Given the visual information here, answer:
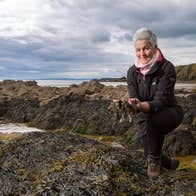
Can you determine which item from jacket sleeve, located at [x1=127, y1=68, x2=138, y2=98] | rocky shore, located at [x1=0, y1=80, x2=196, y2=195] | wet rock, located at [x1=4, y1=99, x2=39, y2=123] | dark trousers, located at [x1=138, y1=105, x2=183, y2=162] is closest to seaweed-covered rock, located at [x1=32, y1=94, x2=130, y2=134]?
wet rock, located at [x1=4, y1=99, x2=39, y2=123]

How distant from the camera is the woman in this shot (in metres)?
7.71

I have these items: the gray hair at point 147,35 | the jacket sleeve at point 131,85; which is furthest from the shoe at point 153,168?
the gray hair at point 147,35

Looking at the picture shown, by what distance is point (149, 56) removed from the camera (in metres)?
7.94

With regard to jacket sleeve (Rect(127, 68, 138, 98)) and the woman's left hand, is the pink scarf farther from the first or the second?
the woman's left hand

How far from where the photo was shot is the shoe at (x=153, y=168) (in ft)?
25.4

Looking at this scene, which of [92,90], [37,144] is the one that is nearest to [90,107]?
[92,90]

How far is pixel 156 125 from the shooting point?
7.75 meters

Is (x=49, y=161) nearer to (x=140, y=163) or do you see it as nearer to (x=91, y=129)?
(x=140, y=163)

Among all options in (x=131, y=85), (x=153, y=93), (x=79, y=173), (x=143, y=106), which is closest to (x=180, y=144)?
(x=131, y=85)

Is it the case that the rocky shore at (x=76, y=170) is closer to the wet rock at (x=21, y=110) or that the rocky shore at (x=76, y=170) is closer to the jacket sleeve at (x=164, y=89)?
the jacket sleeve at (x=164, y=89)

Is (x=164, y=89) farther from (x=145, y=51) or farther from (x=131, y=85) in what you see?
(x=145, y=51)

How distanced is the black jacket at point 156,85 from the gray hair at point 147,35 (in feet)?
1.28

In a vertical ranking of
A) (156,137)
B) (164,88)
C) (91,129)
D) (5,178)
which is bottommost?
(91,129)

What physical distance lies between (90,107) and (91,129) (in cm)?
739
